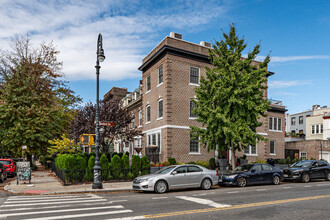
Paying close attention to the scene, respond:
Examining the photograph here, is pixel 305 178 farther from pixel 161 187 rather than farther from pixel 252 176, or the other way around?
pixel 161 187

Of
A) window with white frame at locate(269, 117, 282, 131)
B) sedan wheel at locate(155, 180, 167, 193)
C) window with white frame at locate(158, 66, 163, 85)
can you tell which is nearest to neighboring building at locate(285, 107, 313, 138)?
window with white frame at locate(269, 117, 282, 131)

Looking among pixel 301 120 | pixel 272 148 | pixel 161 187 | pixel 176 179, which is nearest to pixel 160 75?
pixel 176 179

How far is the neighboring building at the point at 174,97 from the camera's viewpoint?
26359mm

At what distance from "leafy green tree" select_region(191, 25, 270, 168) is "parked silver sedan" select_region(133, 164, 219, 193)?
520cm

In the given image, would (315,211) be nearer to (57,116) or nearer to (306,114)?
(57,116)

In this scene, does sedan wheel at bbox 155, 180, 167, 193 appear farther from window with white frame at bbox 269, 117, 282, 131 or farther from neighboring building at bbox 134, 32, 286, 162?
window with white frame at bbox 269, 117, 282, 131

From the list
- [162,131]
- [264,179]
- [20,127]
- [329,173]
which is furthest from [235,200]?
[20,127]

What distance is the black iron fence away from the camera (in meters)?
17.9

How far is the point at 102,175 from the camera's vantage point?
18938mm

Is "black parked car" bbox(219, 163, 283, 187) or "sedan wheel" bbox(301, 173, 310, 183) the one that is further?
"sedan wheel" bbox(301, 173, 310, 183)

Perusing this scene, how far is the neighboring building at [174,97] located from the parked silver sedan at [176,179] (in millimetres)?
10154

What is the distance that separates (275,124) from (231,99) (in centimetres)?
1966

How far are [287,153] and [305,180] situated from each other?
888 inches

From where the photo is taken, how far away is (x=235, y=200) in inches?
456
